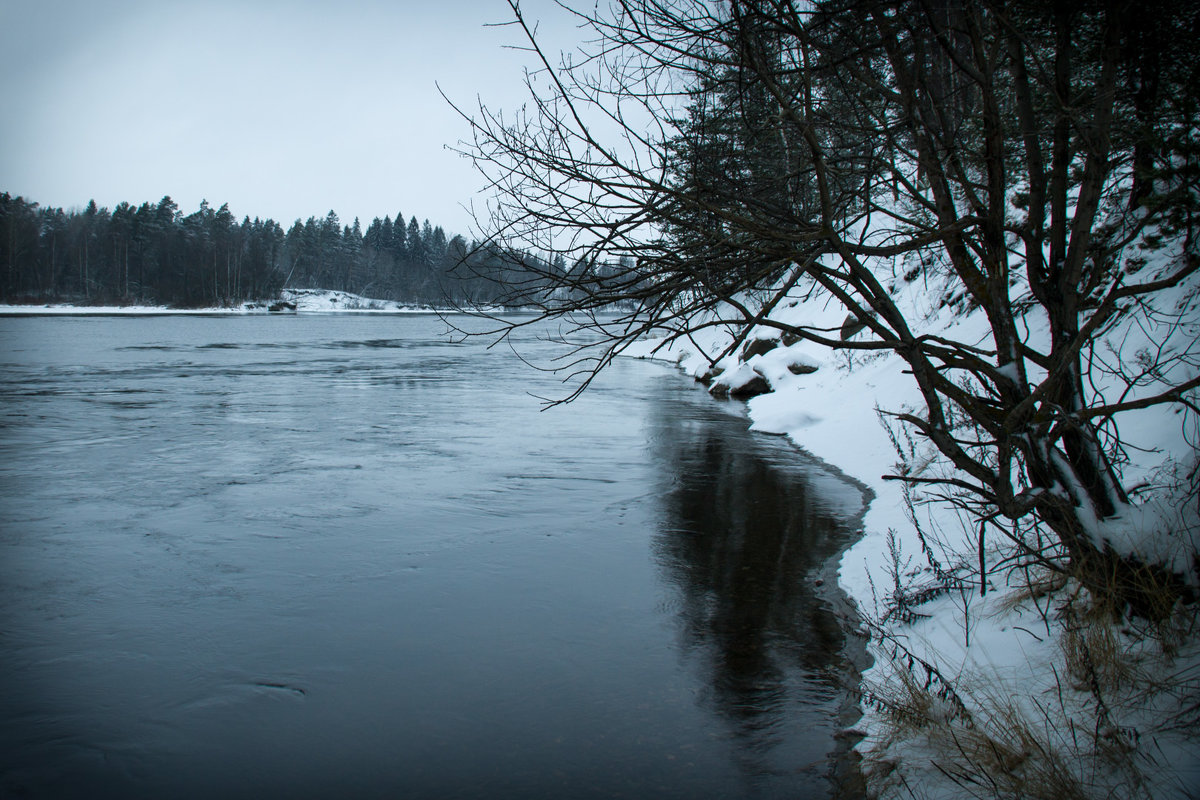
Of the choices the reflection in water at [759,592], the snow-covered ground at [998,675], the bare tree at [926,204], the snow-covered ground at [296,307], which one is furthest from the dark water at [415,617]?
the snow-covered ground at [296,307]

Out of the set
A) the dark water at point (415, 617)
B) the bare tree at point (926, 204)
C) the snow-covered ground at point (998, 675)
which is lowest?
the dark water at point (415, 617)

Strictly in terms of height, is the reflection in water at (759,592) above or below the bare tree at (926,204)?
below

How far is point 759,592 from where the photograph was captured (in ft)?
22.1

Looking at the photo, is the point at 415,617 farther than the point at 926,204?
Yes

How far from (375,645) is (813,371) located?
15524 millimetres

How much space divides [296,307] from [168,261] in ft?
51.9

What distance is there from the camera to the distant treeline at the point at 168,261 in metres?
81.4

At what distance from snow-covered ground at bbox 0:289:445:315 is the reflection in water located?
6473 centimetres

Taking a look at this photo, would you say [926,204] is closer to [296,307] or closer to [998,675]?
[998,675]

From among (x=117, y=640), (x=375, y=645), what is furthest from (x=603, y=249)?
(x=117, y=640)

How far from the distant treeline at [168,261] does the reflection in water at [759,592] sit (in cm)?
6724

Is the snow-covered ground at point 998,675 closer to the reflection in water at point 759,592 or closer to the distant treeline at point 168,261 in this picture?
the reflection in water at point 759,592

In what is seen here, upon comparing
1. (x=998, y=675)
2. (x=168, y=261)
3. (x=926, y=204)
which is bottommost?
(x=998, y=675)

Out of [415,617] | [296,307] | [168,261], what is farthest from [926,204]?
[168,261]
